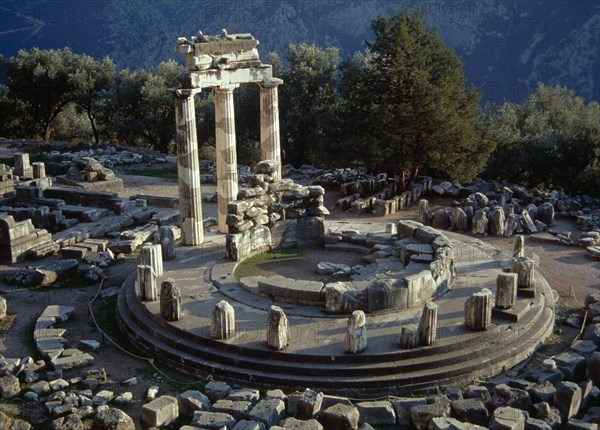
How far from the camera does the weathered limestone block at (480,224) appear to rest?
25953 mm

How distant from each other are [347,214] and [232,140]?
27.3 feet

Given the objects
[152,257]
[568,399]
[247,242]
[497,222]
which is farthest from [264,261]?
[568,399]

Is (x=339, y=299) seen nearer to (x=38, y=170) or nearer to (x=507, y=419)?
(x=507, y=419)

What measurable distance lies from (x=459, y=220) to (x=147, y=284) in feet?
42.1

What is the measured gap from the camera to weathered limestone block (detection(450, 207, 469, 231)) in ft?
86.5

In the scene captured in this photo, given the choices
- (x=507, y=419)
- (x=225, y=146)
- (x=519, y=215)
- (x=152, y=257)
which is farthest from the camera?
(x=519, y=215)

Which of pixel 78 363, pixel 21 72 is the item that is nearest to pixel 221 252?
pixel 78 363

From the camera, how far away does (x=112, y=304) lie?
1983 cm

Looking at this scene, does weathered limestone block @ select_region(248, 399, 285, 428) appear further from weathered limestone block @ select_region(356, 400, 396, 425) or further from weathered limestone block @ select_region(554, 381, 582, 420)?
weathered limestone block @ select_region(554, 381, 582, 420)

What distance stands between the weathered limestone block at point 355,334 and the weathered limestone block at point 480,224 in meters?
12.2

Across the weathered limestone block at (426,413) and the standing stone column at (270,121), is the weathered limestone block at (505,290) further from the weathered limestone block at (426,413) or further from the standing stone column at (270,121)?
the standing stone column at (270,121)

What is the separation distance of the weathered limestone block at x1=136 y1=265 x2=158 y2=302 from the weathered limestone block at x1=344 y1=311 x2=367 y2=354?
5635 mm

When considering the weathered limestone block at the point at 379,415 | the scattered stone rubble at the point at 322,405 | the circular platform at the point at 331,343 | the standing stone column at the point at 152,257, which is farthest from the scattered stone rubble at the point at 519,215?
the weathered limestone block at the point at 379,415

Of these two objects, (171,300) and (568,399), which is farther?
(171,300)
